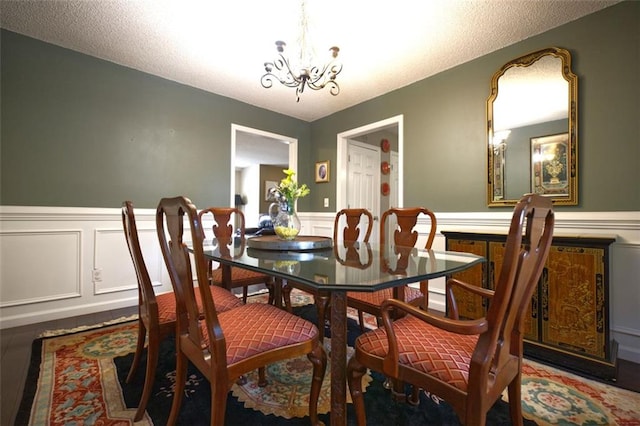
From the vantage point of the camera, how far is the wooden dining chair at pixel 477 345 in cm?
73

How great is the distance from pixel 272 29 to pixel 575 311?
2963 mm

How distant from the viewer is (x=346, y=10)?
203cm

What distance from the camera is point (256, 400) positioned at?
4.58 feet

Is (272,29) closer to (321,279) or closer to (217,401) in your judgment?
(321,279)

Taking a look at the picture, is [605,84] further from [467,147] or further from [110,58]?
[110,58]

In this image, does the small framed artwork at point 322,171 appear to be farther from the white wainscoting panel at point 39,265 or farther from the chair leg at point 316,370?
the chair leg at point 316,370

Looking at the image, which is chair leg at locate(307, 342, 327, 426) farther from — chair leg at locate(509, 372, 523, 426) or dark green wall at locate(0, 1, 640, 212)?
dark green wall at locate(0, 1, 640, 212)

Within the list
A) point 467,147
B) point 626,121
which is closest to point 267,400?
point 467,147

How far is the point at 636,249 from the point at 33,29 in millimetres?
4867

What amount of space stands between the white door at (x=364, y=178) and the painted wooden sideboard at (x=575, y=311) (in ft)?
8.42

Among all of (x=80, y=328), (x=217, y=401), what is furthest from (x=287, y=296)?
(x=80, y=328)

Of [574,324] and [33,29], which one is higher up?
[33,29]

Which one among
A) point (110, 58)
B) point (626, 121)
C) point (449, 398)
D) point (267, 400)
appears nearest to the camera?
point (449, 398)

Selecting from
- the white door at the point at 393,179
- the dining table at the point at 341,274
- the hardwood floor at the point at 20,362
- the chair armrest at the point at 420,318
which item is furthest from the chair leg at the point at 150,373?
the white door at the point at 393,179
